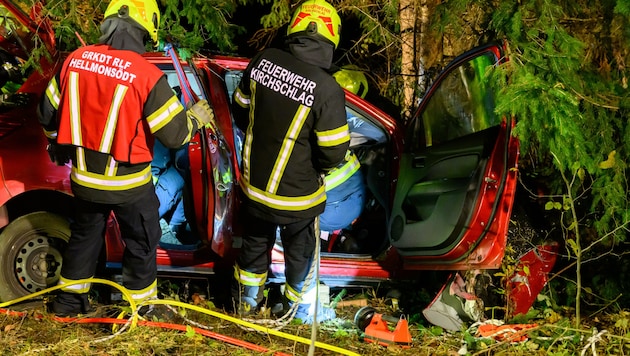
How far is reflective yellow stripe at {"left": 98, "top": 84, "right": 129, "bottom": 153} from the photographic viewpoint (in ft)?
12.0

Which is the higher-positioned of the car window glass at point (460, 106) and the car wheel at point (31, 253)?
the car window glass at point (460, 106)

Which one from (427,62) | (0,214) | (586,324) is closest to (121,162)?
(0,214)

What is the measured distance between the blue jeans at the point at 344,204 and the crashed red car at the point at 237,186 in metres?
0.32

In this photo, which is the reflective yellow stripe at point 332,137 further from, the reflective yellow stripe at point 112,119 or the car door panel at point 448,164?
the reflective yellow stripe at point 112,119

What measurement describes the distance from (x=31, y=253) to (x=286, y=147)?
74.0 inches

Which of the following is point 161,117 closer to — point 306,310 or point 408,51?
point 306,310

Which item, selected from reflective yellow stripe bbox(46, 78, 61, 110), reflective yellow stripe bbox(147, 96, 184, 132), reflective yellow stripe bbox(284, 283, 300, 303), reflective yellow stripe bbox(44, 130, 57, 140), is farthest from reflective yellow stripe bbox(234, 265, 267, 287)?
reflective yellow stripe bbox(46, 78, 61, 110)

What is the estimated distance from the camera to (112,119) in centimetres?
371

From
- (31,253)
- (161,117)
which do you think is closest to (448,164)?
(161,117)

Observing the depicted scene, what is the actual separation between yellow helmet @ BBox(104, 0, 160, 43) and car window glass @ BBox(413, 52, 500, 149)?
6.56ft

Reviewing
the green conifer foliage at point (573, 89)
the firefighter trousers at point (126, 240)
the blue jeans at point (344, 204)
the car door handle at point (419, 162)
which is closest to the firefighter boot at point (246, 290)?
the firefighter trousers at point (126, 240)

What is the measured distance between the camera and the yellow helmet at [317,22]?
389 centimetres

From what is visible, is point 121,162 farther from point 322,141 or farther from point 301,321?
point 301,321

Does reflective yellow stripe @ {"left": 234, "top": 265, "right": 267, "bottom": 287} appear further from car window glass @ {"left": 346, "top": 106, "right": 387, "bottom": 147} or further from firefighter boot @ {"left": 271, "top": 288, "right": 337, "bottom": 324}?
car window glass @ {"left": 346, "top": 106, "right": 387, "bottom": 147}
